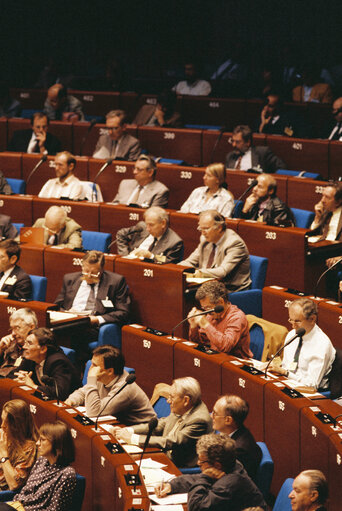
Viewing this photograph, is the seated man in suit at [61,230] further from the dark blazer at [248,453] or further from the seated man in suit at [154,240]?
the dark blazer at [248,453]

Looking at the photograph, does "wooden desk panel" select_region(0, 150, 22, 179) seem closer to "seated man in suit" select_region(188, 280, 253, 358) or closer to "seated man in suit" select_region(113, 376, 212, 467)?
"seated man in suit" select_region(188, 280, 253, 358)

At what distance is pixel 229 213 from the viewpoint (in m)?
6.29

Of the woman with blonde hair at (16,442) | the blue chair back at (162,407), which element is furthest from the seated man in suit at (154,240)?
the woman with blonde hair at (16,442)

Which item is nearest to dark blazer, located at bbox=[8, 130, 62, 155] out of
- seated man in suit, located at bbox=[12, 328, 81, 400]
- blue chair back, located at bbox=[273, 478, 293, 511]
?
seated man in suit, located at bbox=[12, 328, 81, 400]

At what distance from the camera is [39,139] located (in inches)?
302

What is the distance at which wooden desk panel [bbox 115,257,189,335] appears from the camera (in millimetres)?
5285

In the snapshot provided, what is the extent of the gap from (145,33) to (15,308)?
244 inches

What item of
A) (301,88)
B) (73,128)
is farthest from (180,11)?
(73,128)

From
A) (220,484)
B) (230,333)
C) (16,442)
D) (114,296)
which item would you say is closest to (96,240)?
(114,296)

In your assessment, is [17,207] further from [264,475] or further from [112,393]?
[264,475]

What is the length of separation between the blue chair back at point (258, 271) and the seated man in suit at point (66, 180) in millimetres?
1837

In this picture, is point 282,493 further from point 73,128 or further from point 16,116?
point 16,116

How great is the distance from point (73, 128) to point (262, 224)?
272cm

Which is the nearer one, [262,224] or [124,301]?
[124,301]
